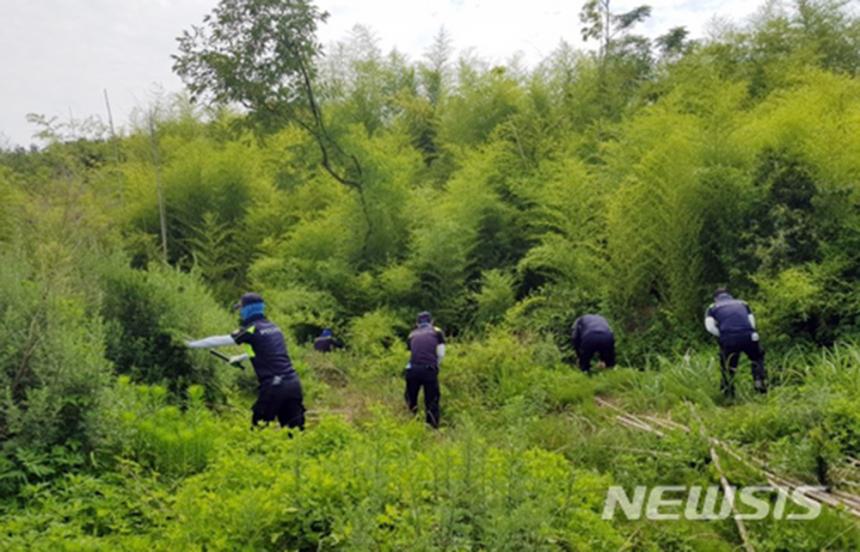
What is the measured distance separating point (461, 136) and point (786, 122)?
267 inches

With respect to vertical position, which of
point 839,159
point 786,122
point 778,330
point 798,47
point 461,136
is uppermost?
point 798,47

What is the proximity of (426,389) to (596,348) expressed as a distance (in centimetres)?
236

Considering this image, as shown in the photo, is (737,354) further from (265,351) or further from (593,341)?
(265,351)

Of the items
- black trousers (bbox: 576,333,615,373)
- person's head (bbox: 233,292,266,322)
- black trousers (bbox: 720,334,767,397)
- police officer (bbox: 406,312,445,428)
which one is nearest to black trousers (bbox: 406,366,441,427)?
police officer (bbox: 406,312,445,428)

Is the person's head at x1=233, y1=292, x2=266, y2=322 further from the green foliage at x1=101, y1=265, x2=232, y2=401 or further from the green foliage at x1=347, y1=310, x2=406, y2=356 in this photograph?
the green foliage at x1=347, y1=310, x2=406, y2=356

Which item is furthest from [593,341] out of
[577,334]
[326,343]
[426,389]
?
[326,343]

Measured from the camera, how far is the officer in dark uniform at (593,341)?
7168 millimetres

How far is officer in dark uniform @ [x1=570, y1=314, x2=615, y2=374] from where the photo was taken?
7.17 m

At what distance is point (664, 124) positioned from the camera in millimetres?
8547

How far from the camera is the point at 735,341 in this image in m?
5.93

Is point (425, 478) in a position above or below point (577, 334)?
above

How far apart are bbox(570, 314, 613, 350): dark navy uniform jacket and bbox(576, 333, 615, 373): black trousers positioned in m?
0.02

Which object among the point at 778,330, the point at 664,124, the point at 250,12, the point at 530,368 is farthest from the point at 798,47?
the point at 250,12

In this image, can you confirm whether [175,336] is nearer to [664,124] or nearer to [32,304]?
[32,304]
